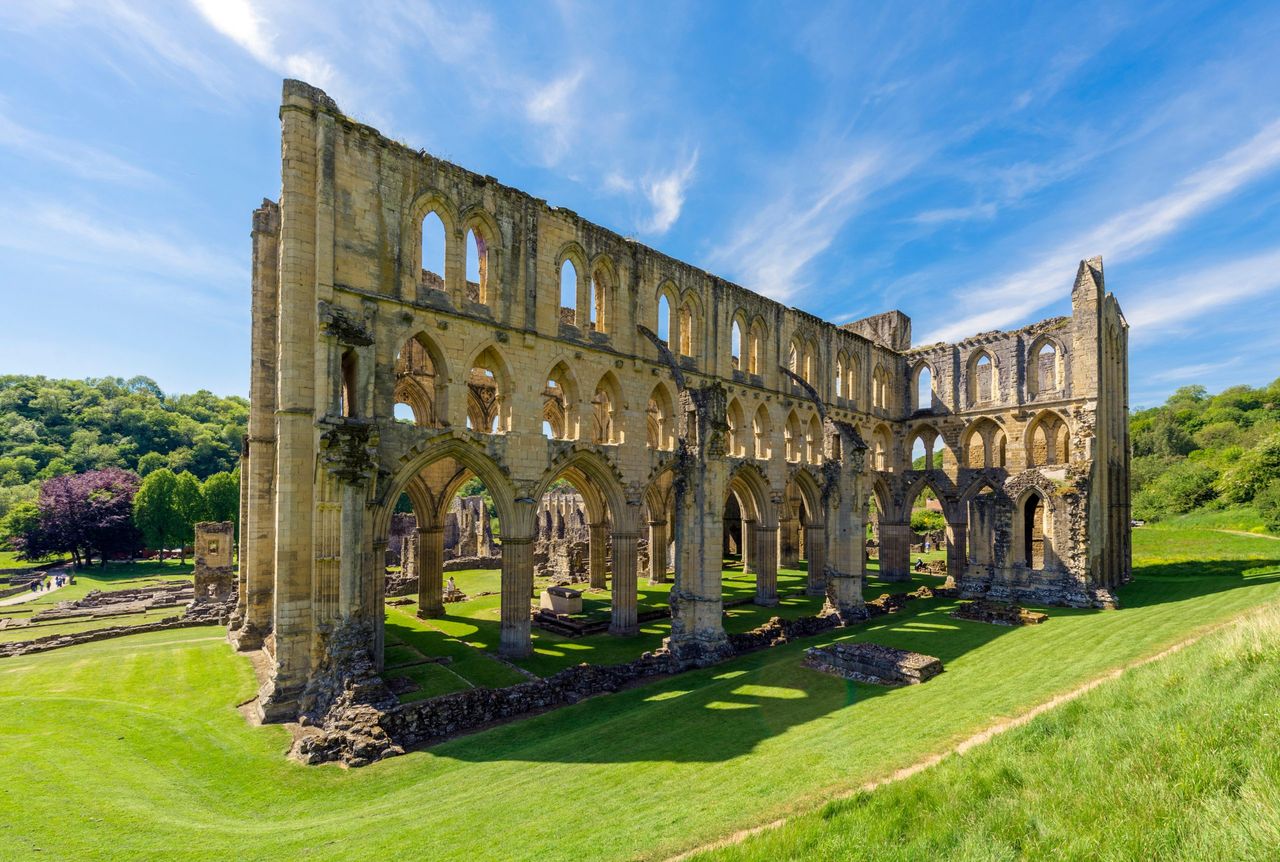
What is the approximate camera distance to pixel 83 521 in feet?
149

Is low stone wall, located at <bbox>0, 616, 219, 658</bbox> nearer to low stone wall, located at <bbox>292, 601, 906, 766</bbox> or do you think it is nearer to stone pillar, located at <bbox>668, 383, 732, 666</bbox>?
low stone wall, located at <bbox>292, 601, 906, 766</bbox>

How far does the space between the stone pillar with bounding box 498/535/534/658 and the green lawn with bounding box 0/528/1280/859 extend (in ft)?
3.23

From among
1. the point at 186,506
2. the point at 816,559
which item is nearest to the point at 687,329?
the point at 816,559

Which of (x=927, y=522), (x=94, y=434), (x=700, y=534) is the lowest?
(x=927, y=522)

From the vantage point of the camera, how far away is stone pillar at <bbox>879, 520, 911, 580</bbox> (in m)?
33.3

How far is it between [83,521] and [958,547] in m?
63.6

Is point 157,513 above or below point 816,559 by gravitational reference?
above

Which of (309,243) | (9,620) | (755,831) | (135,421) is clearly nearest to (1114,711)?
(755,831)

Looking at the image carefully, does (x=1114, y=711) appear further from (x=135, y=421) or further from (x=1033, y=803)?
(x=135, y=421)

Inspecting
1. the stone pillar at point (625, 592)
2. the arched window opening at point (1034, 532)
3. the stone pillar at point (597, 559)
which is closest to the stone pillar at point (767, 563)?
the stone pillar at point (625, 592)

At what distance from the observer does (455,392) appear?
56.3ft

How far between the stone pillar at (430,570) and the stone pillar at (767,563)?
46.3 ft

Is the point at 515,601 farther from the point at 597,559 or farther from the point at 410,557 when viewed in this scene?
the point at 410,557

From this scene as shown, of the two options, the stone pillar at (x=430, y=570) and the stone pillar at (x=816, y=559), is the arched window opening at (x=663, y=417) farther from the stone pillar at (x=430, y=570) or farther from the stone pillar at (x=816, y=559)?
the stone pillar at (x=430, y=570)
